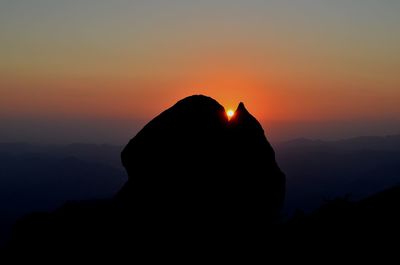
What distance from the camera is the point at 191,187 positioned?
96.4ft

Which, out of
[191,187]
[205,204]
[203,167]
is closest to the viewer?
[205,204]

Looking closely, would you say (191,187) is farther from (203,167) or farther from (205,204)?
(203,167)

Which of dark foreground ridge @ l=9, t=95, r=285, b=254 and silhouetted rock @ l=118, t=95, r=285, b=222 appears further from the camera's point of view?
silhouetted rock @ l=118, t=95, r=285, b=222

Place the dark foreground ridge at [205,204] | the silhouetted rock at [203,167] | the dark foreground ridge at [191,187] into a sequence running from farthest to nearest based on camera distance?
the silhouetted rock at [203,167], the dark foreground ridge at [191,187], the dark foreground ridge at [205,204]

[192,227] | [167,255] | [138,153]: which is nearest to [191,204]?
[192,227]

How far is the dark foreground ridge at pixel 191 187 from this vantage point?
95.5 feet

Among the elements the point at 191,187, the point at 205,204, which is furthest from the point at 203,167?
the point at 205,204

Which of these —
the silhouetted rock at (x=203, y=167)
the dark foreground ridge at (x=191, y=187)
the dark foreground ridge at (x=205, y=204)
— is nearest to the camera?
the dark foreground ridge at (x=205, y=204)

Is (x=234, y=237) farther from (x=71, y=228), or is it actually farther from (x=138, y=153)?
(x=71, y=228)

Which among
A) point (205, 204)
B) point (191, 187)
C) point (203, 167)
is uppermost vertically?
point (203, 167)

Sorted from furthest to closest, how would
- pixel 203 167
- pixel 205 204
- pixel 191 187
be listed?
pixel 203 167, pixel 191 187, pixel 205 204

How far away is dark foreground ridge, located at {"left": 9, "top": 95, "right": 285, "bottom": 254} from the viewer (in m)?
29.1

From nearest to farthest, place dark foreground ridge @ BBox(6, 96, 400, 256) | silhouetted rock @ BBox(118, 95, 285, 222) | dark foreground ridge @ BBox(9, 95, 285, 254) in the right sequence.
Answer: dark foreground ridge @ BBox(6, 96, 400, 256) → dark foreground ridge @ BBox(9, 95, 285, 254) → silhouetted rock @ BBox(118, 95, 285, 222)

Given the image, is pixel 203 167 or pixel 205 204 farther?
pixel 203 167
